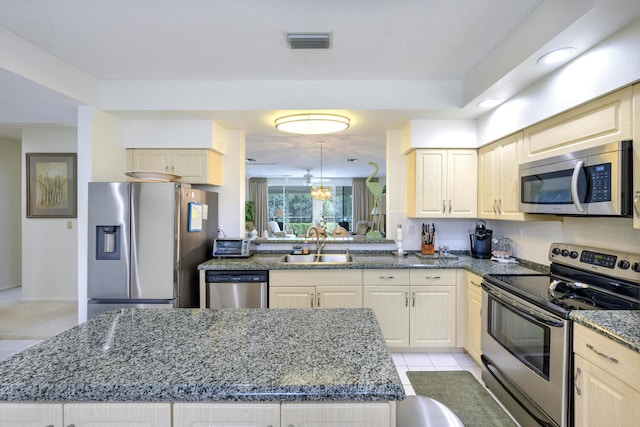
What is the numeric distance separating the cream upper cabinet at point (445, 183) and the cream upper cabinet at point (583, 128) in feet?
2.56

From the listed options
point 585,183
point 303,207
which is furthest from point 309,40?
point 303,207

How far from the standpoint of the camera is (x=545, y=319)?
5.49ft

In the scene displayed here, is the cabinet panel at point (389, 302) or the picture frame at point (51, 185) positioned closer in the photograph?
the cabinet panel at point (389, 302)

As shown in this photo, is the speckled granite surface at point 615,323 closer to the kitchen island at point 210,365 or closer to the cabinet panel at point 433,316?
the kitchen island at point 210,365

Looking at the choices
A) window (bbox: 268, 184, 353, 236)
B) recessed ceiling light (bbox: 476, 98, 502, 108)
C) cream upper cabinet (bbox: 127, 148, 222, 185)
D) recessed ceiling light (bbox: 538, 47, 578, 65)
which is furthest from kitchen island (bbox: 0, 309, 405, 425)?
window (bbox: 268, 184, 353, 236)

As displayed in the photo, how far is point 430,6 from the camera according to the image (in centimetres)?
181

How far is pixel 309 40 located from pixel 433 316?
2519 mm

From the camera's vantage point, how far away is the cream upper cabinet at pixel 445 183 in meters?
3.17

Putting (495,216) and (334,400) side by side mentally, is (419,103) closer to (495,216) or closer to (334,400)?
(495,216)

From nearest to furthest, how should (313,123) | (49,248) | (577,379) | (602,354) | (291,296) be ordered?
1. (602,354)
2. (577,379)
3. (291,296)
4. (313,123)
5. (49,248)


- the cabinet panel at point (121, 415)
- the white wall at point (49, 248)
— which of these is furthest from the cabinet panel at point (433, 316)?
the white wall at point (49, 248)

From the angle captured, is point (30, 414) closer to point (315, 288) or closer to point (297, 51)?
point (315, 288)

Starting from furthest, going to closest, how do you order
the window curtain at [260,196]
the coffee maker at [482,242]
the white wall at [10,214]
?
the window curtain at [260,196]
the white wall at [10,214]
the coffee maker at [482,242]

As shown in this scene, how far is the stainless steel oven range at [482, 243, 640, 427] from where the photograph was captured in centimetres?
160
